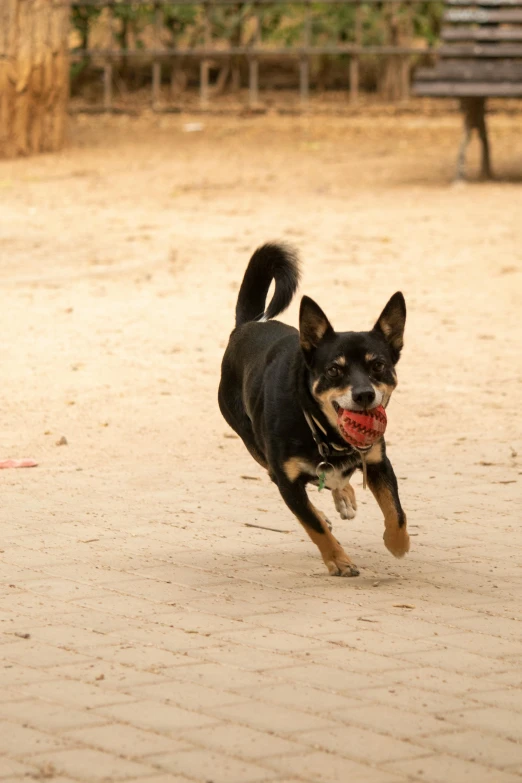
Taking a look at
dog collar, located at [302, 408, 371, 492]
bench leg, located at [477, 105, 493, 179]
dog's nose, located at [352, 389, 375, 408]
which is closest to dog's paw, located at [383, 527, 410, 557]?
dog collar, located at [302, 408, 371, 492]

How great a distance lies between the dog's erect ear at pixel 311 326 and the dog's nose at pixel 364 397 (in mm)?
328

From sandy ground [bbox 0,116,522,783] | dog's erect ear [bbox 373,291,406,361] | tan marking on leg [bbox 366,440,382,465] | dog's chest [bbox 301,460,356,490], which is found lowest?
sandy ground [bbox 0,116,522,783]

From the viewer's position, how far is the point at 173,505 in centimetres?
578

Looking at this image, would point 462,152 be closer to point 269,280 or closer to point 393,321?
point 269,280

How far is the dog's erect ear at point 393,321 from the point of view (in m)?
4.85

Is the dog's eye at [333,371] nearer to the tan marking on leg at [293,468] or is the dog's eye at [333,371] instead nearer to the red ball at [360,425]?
the red ball at [360,425]

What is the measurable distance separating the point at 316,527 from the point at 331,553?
0.12 m

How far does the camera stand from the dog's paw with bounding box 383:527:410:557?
15.6ft

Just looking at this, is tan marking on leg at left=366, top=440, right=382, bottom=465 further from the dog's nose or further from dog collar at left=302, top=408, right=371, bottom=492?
the dog's nose

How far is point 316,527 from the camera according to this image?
4.75 m

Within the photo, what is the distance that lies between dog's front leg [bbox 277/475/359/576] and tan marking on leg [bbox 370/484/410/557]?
0.55 ft

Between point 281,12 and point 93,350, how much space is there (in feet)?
44.8

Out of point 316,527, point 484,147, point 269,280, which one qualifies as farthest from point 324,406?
point 484,147

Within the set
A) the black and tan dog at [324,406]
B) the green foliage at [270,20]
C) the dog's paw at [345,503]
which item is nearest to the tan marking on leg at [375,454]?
the black and tan dog at [324,406]
